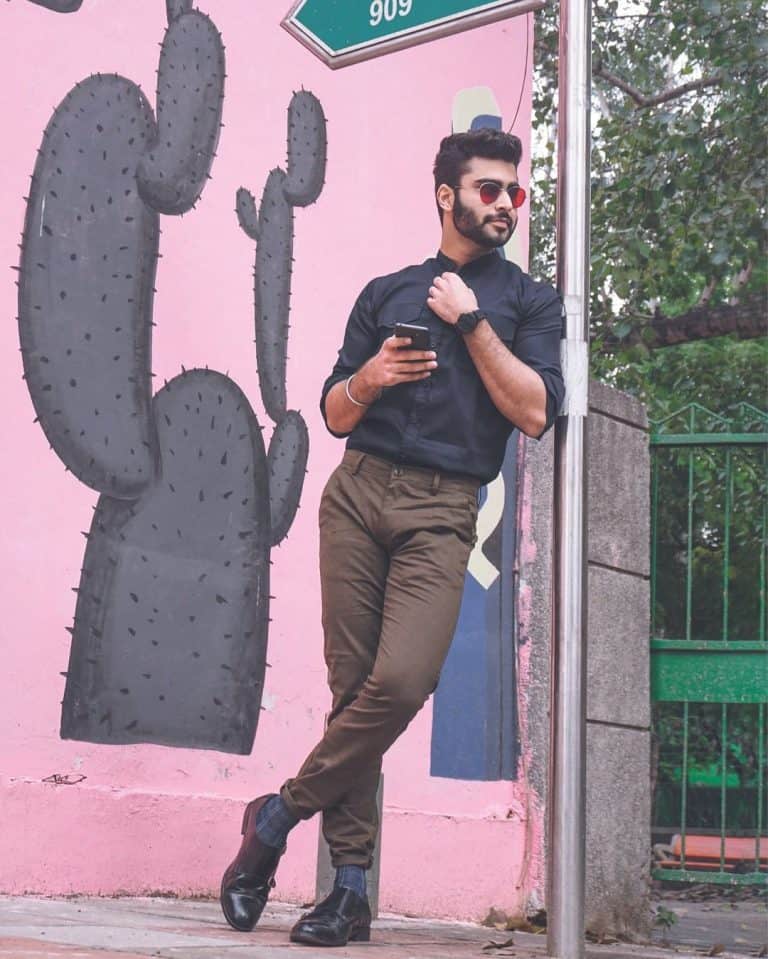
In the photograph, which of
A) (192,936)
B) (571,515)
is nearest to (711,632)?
(571,515)

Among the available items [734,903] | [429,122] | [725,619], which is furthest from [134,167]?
[734,903]

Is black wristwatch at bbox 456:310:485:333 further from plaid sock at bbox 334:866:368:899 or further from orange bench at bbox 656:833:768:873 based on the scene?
A: orange bench at bbox 656:833:768:873

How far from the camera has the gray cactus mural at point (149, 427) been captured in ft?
15.2

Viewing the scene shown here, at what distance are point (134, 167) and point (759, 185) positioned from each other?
5.45 m

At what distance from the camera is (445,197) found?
151 inches

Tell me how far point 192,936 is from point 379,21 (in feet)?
7.62

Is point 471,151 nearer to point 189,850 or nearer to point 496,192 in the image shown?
point 496,192

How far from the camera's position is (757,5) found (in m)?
8.82

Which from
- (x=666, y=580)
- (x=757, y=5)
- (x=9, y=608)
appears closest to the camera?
(x=9, y=608)

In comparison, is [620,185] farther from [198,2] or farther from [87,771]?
[87,771]

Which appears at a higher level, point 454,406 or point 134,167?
point 134,167

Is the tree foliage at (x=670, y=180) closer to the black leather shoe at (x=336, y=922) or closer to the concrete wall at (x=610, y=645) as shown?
the concrete wall at (x=610, y=645)

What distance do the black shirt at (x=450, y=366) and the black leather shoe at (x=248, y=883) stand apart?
1005 millimetres

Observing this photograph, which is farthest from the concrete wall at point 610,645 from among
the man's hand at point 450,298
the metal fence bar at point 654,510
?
the man's hand at point 450,298
